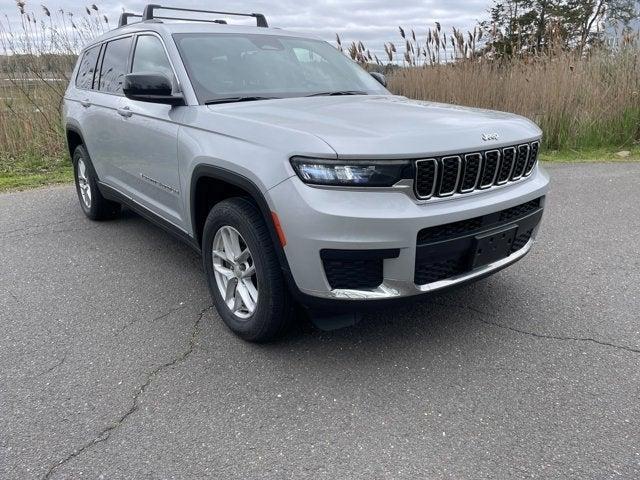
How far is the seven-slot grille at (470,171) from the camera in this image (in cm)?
246

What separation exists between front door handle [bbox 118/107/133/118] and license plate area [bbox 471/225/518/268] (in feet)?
8.76

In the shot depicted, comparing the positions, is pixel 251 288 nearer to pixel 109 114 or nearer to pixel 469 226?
pixel 469 226

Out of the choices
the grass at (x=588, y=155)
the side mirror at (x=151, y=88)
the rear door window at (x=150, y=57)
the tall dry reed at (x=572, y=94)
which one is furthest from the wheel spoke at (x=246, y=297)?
the tall dry reed at (x=572, y=94)

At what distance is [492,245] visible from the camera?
8.88 ft

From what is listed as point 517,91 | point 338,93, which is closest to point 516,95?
point 517,91

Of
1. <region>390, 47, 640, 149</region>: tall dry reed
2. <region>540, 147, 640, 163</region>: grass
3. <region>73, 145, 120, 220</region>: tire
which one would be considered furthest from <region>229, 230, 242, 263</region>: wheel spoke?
<region>390, 47, 640, 149</region>: tall dry reed

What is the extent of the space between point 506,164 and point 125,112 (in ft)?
9.03

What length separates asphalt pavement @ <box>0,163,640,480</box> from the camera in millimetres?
2141

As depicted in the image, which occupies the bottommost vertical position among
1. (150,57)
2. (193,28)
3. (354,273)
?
(354,273)

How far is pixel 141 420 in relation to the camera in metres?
2.40

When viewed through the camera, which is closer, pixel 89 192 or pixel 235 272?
pixel 235 272

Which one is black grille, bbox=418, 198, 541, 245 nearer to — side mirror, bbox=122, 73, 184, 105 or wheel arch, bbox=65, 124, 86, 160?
side mirror, bbox=122, 73, 184, 105

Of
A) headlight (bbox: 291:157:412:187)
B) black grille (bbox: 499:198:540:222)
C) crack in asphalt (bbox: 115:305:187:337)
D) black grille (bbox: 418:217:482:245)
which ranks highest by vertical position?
headlight (bbox: 291:157:412:187)

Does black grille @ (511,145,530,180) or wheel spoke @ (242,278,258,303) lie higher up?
black grille @ (511,145,530,180)
